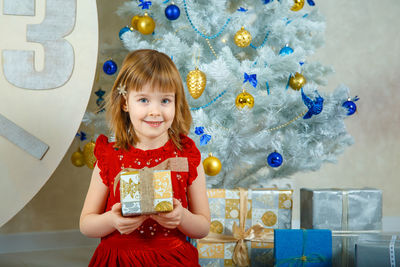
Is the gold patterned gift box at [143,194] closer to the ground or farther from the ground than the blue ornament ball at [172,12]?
closer to the ground

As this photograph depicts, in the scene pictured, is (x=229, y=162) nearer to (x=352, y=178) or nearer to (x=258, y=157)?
(x=258, y=157)

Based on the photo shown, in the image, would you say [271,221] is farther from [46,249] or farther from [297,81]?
[46,249]

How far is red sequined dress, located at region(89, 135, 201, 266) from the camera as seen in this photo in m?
1.13

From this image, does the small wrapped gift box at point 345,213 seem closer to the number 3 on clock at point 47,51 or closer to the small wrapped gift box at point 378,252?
the small wrapped gift box at point 378,252

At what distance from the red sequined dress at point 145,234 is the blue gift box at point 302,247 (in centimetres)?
48

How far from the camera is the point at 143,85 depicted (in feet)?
3.73

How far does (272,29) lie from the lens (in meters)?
2.03

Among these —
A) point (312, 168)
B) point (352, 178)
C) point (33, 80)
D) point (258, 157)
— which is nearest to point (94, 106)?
point (33, 80)

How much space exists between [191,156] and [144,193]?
0.27 metres

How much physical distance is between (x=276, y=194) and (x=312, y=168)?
1.32ft

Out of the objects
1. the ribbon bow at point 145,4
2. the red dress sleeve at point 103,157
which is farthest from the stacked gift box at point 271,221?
the ribbon bow at point 145,4

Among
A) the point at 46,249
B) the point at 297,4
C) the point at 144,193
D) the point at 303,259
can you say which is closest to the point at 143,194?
the point at 144,193

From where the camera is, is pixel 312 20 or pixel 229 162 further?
pixel 312 20

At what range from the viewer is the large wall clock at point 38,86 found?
1642 millimetres
